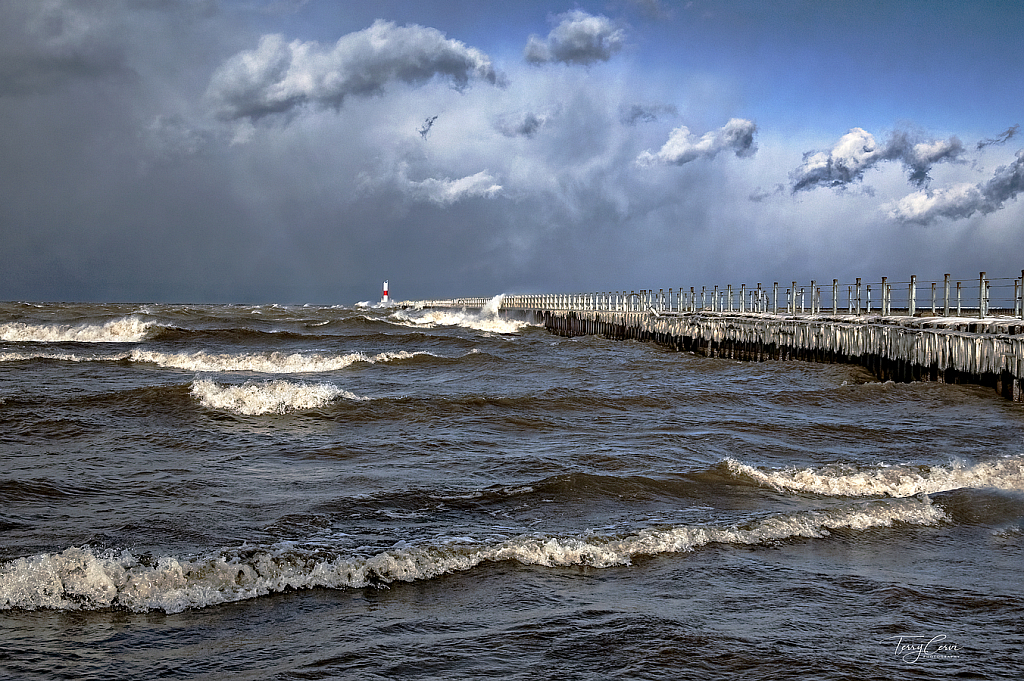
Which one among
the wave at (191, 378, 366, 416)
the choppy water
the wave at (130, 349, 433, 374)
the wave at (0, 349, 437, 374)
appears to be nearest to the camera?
the choppy water

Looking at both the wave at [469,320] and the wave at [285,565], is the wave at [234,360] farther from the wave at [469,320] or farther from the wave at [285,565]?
the wave at [469,320]

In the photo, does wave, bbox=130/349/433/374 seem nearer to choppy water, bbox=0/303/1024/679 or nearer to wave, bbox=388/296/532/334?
choppy water, bbox=0/303/1024/679

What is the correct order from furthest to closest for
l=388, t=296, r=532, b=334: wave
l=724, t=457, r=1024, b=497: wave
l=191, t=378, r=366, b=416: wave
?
l=388, t=296, r=532, b=334: wave, l=191, t=378, r=366, b=416: wave, l=724, t=457, r=1024, b=497: wave

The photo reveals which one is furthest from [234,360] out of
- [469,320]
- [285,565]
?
[469,320]

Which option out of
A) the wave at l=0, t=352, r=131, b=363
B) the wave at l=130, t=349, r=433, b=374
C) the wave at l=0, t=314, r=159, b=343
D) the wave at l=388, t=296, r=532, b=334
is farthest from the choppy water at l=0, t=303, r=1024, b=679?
the wave at l=388, t=296, r=532, b=334

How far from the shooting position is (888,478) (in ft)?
26.3

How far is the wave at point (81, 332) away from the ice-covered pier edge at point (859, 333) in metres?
18.4

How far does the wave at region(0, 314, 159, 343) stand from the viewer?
31844 millimetres

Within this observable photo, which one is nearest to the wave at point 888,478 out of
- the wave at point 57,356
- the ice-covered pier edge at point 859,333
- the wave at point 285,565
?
the wave at point 285,565

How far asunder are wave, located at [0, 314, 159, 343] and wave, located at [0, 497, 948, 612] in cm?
2830

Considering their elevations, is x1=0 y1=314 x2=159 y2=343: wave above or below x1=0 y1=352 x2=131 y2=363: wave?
above

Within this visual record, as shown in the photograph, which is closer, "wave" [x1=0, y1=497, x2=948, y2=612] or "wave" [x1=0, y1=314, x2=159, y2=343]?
"wave" [x1=0, y1=497, x2=948, y2=612]

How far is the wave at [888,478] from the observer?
7.77 m

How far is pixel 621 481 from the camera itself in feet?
26.3
